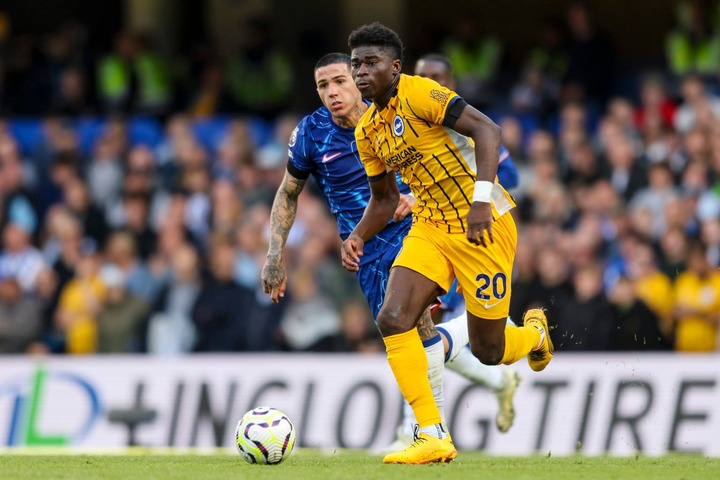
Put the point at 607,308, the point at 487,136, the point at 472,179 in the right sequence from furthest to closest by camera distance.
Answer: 1. the point at 607,308
2. the point at 472,179
3. the point at 487,136

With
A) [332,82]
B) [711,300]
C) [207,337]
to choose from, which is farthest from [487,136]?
[207,337]

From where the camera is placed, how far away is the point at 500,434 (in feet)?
39.5

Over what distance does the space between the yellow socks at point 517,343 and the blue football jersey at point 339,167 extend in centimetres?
106

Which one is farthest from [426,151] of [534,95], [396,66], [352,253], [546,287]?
[534,95]

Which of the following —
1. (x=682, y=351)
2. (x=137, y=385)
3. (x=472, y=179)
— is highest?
(x=472, y=179)

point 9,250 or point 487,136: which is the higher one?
point 487,136

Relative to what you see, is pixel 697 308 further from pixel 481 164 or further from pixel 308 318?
pixel 481 164

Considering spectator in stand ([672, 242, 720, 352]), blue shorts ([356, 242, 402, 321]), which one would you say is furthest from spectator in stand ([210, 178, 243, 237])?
blue shorts ([356, 242, 402, 321])

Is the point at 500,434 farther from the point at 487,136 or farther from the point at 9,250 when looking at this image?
the point at 9,250

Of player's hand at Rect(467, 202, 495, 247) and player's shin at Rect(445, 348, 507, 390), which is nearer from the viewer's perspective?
player's hand at Rect(467, 202, 495, 247)

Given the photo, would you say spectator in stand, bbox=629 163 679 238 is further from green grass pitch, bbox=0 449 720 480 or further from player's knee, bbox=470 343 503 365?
player's knee, bbox=470 343 503 365

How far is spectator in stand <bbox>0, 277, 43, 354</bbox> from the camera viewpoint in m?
15.1

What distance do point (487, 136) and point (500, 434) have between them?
4927 millimetres

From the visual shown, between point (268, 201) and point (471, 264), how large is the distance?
7.74 meters
